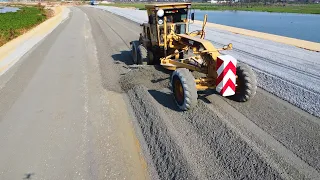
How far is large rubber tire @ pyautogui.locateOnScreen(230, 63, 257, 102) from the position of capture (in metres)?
6.24

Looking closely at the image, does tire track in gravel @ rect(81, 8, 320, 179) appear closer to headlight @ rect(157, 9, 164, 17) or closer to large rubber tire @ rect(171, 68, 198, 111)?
large rubber tire @ rect(171, 68, 198, 111)

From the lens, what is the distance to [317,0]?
116 metres

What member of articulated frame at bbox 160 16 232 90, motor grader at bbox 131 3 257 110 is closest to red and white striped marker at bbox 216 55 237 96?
motor grader at bbox 131 3 257 110

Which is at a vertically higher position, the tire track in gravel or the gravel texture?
the gravel texture

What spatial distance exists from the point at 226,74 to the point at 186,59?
2.06 m

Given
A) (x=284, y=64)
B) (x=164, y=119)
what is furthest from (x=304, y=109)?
(x=284, y=64)

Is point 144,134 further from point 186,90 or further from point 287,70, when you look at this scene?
point 287,70

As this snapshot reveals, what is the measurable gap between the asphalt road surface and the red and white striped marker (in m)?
0.63

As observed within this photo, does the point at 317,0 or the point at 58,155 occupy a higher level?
the point at 317,0

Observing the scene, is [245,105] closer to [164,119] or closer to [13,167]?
[164,119]

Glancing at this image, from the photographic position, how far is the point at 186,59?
776 centimetres

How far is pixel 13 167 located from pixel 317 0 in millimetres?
140689

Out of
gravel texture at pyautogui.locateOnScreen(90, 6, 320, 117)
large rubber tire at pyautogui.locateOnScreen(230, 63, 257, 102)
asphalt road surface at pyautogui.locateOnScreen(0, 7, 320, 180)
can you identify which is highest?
large rubber tire at pyautogui.locateOnScreen(230, 63, 257, 102)

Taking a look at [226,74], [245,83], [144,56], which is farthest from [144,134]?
[144,56]
